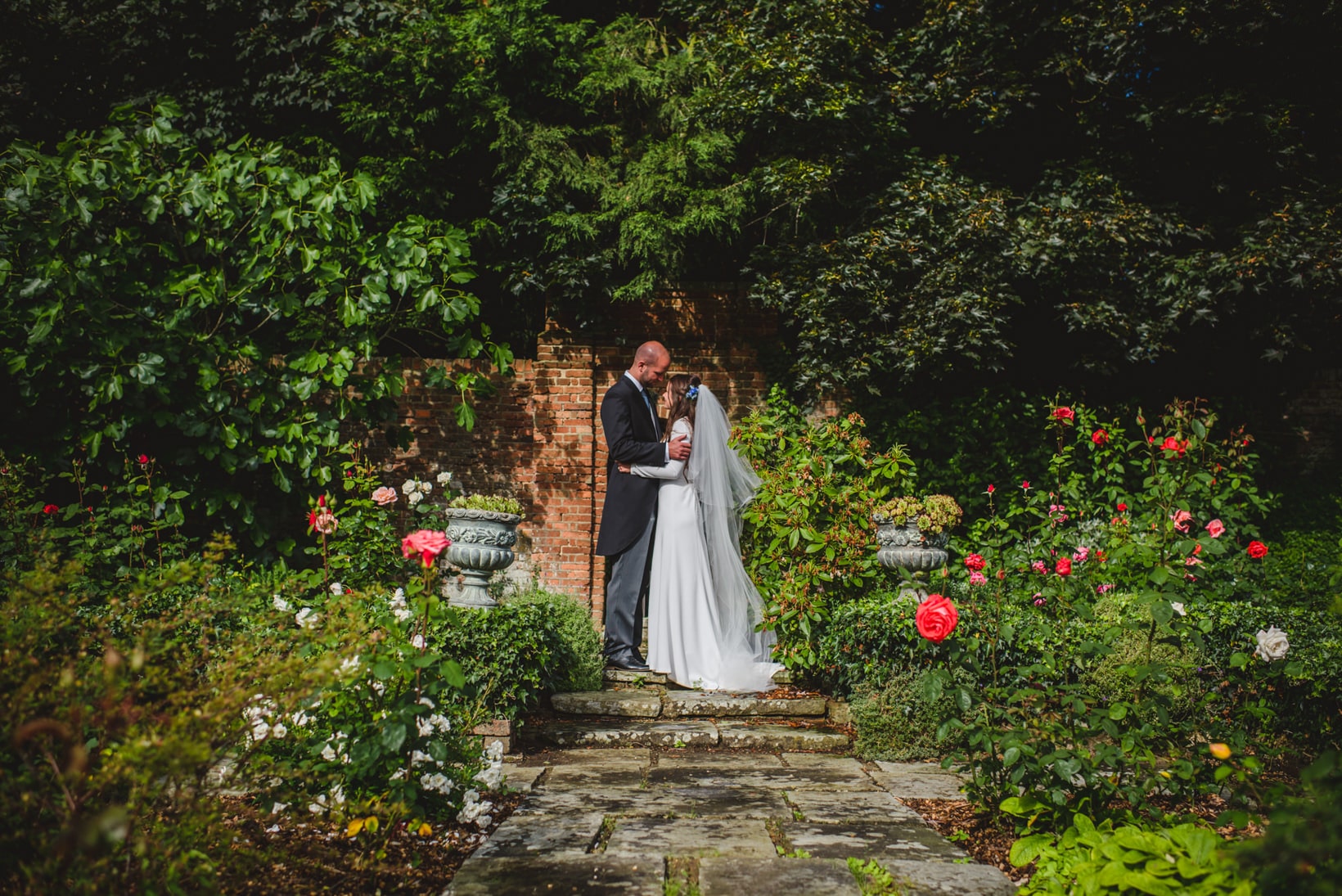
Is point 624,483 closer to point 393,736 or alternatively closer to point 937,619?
point 937,619

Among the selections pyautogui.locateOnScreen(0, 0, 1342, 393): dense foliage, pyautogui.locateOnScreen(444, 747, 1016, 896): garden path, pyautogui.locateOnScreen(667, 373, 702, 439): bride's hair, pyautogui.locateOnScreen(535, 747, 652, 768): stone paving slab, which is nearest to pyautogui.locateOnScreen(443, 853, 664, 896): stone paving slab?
pyautogui.locateOnScreen(444, 747, 1016, 896): garden path

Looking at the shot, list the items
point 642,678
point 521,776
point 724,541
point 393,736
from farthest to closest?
1. point 724,541
2. point 642,678
3. point 521,776
4. point 393,736

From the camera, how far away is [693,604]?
17.4 ft

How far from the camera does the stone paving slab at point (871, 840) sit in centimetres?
260

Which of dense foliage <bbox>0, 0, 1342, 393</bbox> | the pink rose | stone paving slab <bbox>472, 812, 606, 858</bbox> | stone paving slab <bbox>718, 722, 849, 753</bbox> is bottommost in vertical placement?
stone paving slab <bbox>718, 722, 849, 753</bbox>

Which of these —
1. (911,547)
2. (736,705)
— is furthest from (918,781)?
(911,547)

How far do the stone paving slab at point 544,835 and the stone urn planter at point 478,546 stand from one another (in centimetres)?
175

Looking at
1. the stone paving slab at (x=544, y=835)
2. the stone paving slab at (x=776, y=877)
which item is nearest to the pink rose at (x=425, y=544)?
the stone paving slab at (x=544, y=835)

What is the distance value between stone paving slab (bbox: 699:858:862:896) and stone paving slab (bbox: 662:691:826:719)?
87.9 inches

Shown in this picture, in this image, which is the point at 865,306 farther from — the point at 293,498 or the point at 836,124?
the point at 293,498

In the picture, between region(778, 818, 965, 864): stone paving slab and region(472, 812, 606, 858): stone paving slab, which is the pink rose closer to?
region(472, 812, 606, 858): stone paving slab

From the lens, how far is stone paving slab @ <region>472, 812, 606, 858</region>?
256 centimetres

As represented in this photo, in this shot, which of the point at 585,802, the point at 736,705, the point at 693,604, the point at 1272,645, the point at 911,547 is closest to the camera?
the point at 1272,645

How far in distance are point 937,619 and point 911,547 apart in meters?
2.38
